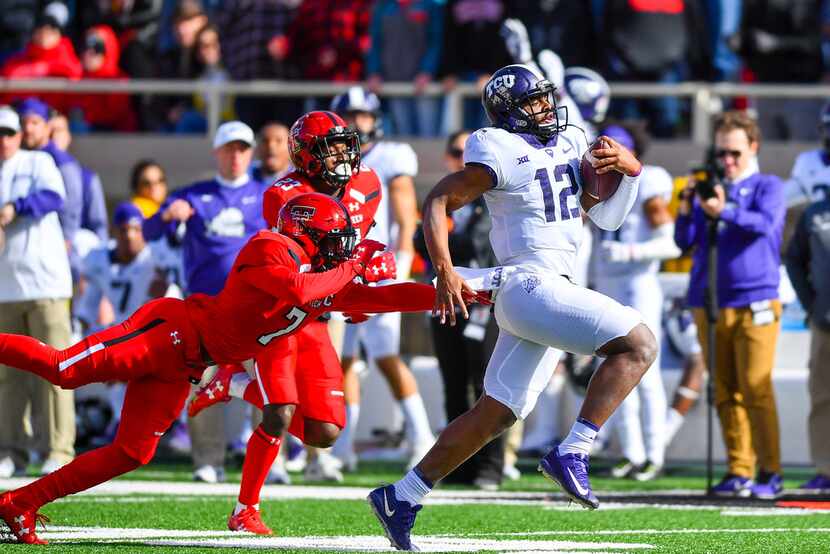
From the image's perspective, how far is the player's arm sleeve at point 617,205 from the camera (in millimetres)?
6625

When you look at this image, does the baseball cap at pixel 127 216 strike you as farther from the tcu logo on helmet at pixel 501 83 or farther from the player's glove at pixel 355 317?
the tcu logo on helmet at pixel 501 83

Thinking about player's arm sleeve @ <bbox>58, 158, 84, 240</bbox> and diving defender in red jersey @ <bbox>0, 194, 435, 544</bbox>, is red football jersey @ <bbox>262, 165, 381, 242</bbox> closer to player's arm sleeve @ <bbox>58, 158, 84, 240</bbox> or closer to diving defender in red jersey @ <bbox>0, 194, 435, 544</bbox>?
diving defender in red jersey @ <bbox>0, 194, 435, 544</bbox>

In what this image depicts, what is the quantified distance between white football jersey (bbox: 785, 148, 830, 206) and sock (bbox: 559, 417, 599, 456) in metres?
3.83

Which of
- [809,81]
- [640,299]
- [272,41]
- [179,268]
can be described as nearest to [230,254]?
[179,268]

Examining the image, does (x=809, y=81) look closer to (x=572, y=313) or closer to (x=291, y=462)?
(x=291, y=462)

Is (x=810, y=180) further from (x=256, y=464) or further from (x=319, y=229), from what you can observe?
(x=256, y=464)

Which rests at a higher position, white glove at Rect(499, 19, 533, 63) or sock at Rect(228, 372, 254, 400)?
white glove at Rect(499, 19, 533, 63)

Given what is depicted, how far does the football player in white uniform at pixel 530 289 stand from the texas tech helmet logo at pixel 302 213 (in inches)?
23.0

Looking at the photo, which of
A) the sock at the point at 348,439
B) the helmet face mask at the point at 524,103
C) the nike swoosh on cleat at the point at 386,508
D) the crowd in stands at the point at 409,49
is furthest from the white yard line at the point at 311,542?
the crowd in stands at the point at 409,49

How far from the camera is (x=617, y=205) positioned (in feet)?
21.9

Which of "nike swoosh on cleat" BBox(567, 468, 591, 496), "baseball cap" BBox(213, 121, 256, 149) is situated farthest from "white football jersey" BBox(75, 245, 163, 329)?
"nike swoosh on cleat" BBox(567, 468, 591, 496)

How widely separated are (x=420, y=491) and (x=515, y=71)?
1642 millimetres

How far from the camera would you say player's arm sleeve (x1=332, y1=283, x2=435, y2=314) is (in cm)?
669

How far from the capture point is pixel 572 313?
20.6 ft
